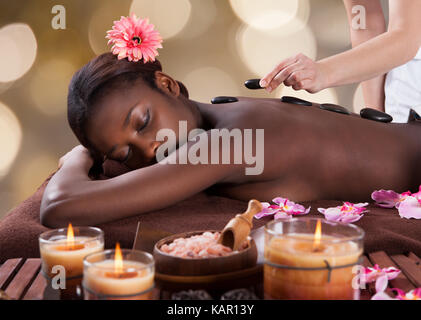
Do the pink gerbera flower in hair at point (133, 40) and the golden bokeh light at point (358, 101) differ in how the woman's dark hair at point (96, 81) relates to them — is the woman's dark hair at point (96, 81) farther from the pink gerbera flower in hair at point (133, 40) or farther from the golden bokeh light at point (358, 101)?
the golden bokeh light at point (358, 101)

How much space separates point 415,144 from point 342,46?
71.5 inches

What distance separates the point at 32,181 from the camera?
3320 mm

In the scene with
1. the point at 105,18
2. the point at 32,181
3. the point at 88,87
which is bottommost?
the point at 32,181

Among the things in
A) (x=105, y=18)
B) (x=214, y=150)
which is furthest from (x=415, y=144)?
(x=105, y=18)

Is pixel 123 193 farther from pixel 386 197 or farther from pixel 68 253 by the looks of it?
pixel 386 197

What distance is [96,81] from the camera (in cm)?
146

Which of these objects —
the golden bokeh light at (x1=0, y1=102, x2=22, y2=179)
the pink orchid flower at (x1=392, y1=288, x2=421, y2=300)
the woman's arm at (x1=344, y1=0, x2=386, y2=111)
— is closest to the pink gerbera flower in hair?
the pink orchid flower at (x1=392, y1=288, x2=421, y2=300)

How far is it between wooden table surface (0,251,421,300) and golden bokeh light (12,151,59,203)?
2.37m

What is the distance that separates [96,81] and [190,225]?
0.52m

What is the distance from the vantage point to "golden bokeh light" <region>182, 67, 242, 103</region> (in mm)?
3309

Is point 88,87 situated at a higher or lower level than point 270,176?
higher
